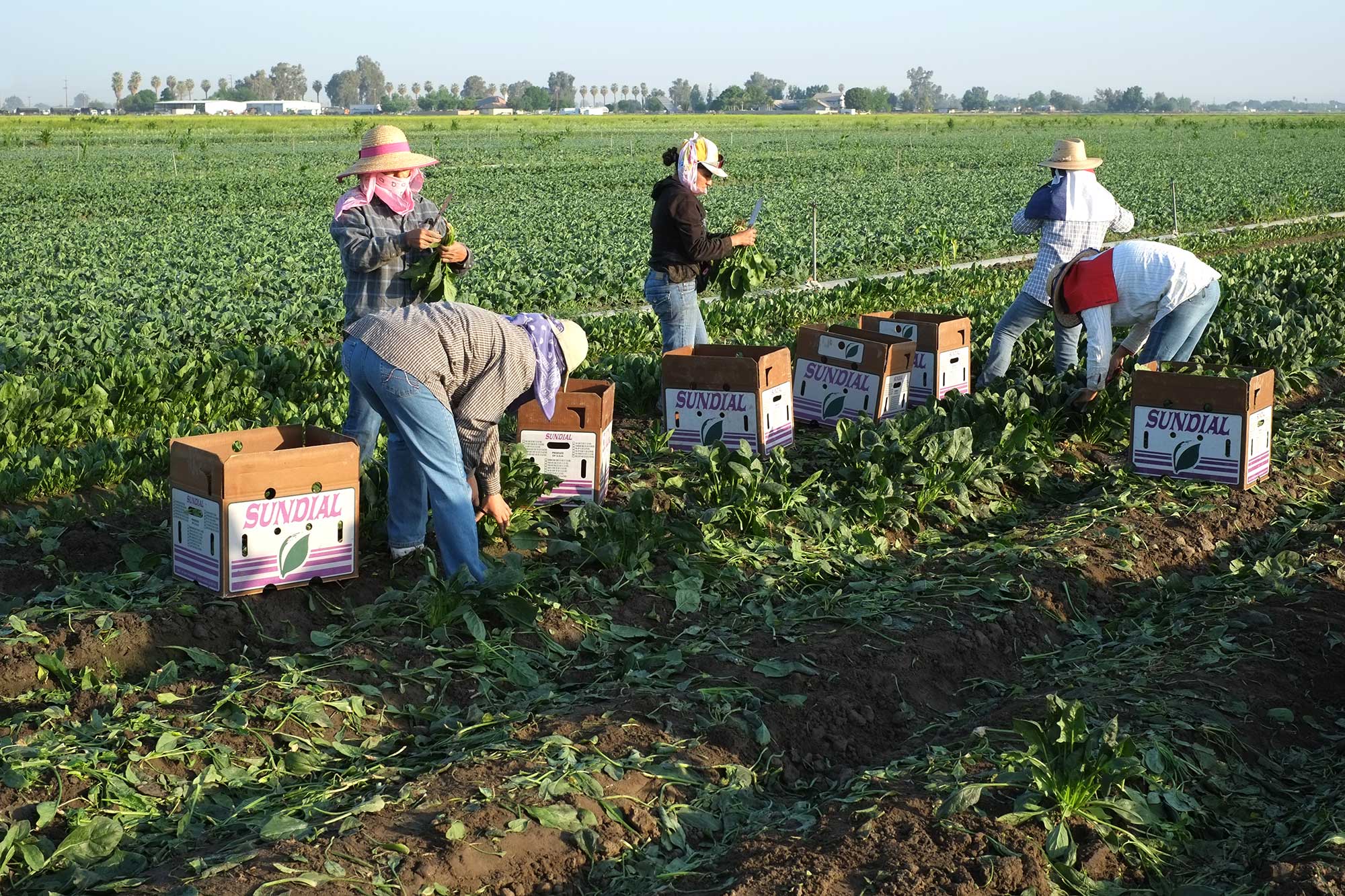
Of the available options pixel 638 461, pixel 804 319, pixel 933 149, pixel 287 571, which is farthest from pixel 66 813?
pixel 933 149

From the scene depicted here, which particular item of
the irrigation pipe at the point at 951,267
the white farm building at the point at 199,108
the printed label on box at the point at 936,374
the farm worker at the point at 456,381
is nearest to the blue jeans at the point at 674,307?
the printed label on box at the point at 936,374

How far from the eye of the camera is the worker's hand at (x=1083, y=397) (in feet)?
26.0

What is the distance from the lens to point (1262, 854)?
11.5 feet

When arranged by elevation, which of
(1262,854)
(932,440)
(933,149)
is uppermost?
(933,149)

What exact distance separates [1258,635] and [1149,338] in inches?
129

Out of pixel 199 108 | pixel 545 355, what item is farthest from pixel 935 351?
pixel 199 108

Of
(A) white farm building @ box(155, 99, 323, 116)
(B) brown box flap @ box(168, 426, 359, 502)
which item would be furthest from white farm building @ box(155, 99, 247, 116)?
(B) brown box flap @ box(168, 426, 359, 502)

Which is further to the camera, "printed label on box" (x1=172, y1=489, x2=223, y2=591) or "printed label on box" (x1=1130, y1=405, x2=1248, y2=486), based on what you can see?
"printed label on box" (x1=1130, y1=405, x2=1248, y2=486)

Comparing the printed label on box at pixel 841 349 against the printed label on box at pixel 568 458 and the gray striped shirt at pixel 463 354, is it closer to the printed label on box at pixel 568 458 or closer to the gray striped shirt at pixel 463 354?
the printed label on box at pixel 568 458

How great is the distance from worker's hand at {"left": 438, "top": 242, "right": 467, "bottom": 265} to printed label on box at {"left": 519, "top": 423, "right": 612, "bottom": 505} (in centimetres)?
85

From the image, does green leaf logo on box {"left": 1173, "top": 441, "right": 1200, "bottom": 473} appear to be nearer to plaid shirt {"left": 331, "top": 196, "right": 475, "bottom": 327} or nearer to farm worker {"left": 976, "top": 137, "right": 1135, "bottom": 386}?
farm worker {"left": 976, "top": 137, "right": 1135, "bottom": 386}

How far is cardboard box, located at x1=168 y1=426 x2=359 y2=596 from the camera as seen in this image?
4984 mm

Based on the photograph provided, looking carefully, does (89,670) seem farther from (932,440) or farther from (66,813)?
(932,440)

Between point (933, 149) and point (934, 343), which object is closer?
point (934, 343)
